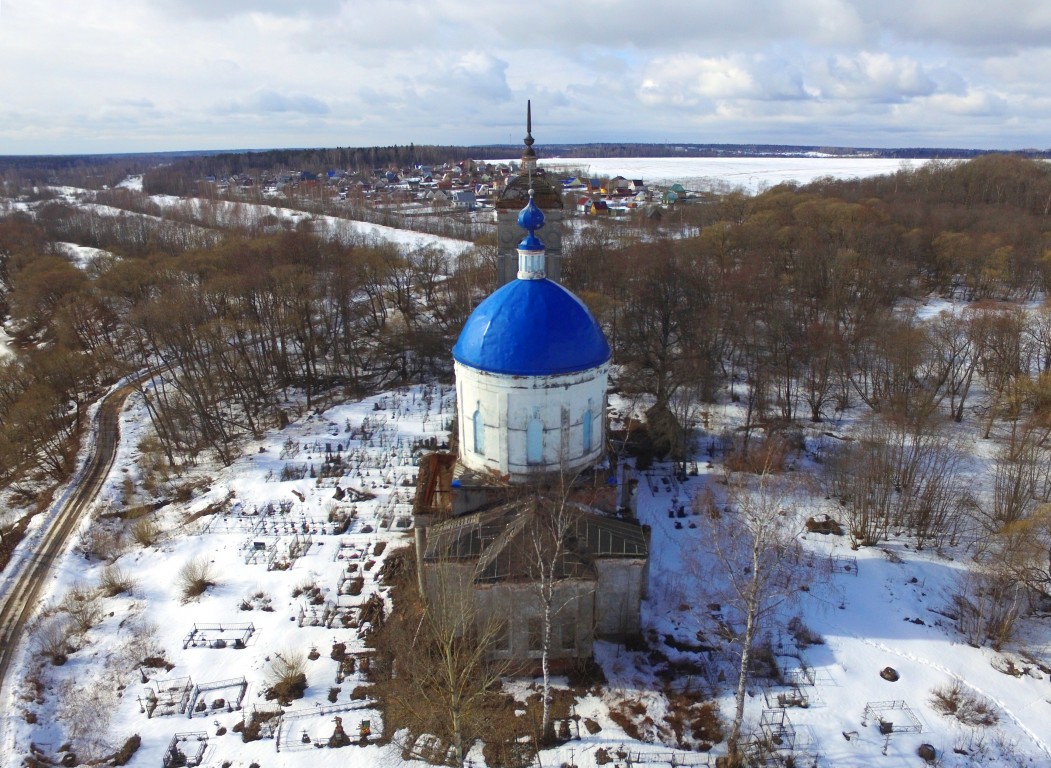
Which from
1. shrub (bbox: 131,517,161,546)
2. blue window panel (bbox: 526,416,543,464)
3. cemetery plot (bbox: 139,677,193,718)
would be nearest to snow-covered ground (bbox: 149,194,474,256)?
shrub (bbox: 131,517,161,546)

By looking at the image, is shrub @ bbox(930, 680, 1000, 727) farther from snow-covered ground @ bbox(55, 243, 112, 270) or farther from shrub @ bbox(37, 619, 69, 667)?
snow-covered ground @ bbox(55, 243, 112, 270)

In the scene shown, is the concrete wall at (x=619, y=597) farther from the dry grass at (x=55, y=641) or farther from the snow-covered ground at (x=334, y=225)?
the snow-covered ground at (x=334, y=225)

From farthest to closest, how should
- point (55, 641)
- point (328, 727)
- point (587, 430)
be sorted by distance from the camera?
point (587, 430), point (55, 641), point (328, 727)

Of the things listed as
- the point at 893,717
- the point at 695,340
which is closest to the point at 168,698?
the point at 893,717

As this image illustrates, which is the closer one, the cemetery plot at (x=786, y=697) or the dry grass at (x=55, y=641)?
the cemetery plot at (x=786, y=697)

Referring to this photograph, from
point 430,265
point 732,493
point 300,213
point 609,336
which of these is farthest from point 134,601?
point 300,213

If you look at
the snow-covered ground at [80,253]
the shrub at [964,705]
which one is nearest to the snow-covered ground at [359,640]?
the shrub at [964,705]

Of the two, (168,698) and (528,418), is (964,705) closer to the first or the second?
(528,418)
